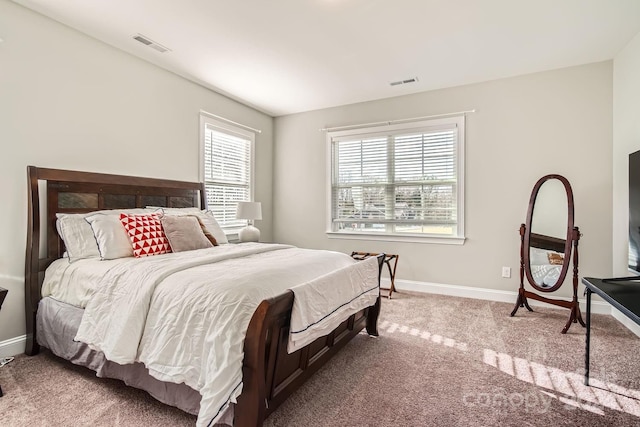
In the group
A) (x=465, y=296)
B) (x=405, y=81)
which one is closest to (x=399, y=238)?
(x=465, y=296)

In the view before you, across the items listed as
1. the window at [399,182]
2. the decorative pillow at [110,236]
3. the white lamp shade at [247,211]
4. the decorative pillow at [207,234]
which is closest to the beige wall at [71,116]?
the decorative pillow at [110,236]

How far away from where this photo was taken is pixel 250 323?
1.45 meters

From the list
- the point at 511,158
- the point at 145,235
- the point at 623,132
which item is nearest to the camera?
the point at 145,235

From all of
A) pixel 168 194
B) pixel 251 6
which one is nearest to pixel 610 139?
pixel 251 6

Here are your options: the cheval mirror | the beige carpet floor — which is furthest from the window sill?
the beige carpet floor

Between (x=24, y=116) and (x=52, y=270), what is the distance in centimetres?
121

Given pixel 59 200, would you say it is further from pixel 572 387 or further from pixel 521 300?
pixel 521 300

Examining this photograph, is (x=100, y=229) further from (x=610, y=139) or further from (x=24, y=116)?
(x=610, y=139)

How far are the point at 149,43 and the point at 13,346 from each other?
8.98ft

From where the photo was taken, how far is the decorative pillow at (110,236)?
239 cm

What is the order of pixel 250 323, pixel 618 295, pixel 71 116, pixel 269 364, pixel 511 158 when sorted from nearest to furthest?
pixel 250 323 < pixel 269 364 < pixel 618 295 < pixel 71 116 < pixel 511 158

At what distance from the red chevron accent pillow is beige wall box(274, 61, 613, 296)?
106 inches

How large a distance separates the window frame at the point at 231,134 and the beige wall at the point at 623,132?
4331mm

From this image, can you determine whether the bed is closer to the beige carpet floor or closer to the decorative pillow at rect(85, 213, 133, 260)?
the beige carpet floor
